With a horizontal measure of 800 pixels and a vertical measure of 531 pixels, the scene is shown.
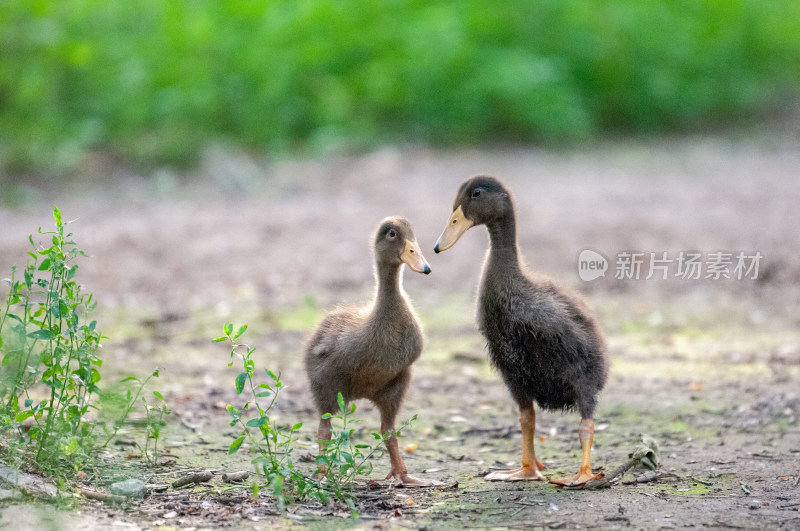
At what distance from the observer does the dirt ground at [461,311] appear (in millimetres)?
4879

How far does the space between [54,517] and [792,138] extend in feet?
49.7

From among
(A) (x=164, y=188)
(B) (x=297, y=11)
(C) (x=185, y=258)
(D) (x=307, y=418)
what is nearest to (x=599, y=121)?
(B) (x=297, y=11)

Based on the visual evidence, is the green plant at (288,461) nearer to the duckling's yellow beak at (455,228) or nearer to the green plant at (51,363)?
the green plant at (51,363)

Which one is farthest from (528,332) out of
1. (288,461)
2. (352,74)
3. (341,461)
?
(352,74)

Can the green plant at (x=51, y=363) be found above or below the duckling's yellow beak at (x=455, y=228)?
below

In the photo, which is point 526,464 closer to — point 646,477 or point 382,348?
point 646,477

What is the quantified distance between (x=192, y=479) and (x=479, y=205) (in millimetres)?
2056

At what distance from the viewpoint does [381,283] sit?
5.41m

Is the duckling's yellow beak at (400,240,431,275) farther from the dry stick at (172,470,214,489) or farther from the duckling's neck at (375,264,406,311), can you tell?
the dry stick at (172,470,214,489)

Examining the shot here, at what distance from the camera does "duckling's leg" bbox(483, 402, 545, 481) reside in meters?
5.44

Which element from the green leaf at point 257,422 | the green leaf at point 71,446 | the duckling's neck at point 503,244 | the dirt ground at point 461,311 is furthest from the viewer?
the duckling's neck at point 503,244

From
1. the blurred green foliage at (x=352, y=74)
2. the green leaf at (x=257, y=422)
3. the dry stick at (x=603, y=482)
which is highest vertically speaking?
the blurred green foliage at (x=352, y=74)

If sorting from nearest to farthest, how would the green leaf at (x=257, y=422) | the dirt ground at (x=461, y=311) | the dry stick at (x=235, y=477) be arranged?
the green leaf at (x=257, y=422) → the dirt ground at (x=461, y=311) → the dry stick at (x=235, y=477)

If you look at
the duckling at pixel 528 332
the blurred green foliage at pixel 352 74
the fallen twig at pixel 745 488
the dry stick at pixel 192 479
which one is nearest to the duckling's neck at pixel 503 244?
the duckling at pixel 528 332
